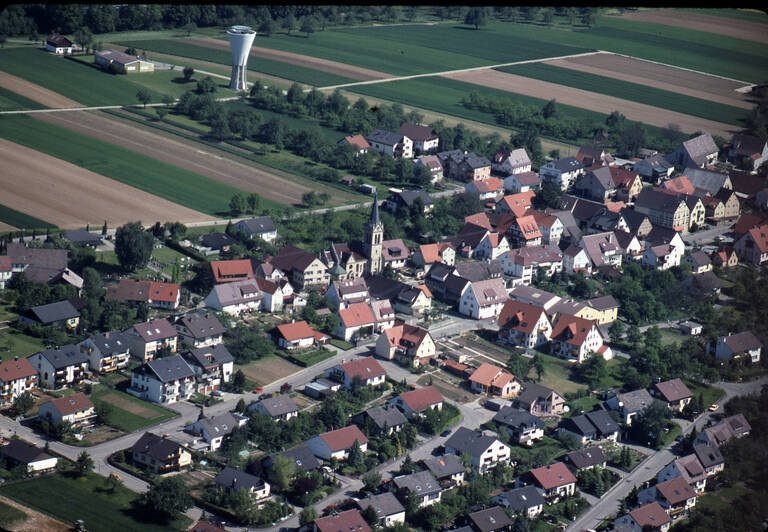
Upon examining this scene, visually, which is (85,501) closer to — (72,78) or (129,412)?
(129,412)

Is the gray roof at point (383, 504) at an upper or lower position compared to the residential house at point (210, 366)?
lower

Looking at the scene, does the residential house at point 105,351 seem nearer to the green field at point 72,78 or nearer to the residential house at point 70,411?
the residential house at point 70,411

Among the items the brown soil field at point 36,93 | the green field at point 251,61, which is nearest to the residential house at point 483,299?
the brown soil field at point 36,93

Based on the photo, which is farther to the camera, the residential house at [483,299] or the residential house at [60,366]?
the residential house at [483,299]

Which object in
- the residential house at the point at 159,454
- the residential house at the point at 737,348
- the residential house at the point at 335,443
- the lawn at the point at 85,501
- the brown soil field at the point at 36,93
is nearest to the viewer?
the lawn at the point at 85,501

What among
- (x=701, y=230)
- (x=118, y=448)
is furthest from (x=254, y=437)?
(x=701, y=230)

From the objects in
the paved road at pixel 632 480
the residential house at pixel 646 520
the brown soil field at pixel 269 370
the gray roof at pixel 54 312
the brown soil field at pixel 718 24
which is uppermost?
the brown soil field at pixel 718 24

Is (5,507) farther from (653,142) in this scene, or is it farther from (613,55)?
(613,55)

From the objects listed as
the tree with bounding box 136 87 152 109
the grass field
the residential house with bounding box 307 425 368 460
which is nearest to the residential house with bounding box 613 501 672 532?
the residential house with bounding box 307 425 368 460
